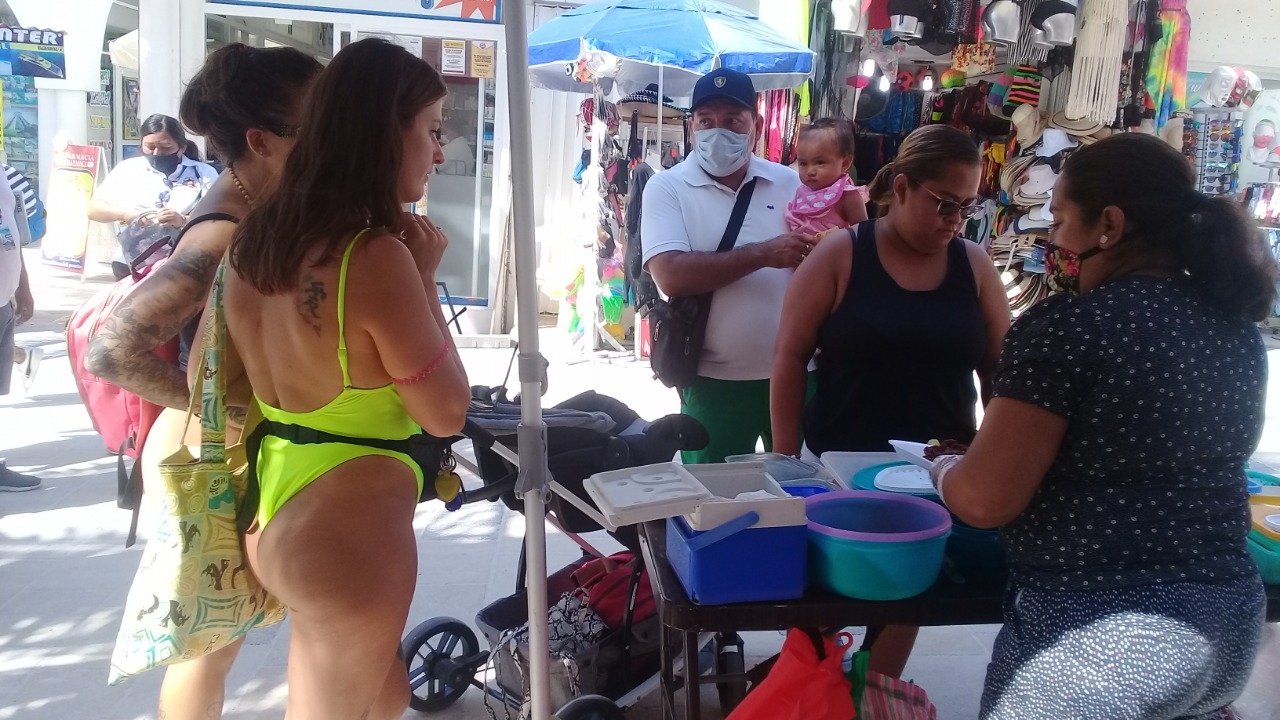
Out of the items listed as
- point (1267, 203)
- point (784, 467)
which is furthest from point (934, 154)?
point (1267, 203)

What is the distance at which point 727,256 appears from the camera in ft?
9.46

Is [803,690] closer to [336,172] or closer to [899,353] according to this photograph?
[899,353]

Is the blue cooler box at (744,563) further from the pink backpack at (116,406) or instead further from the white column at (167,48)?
the white column at (167,48)

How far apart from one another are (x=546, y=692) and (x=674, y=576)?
1.62ft

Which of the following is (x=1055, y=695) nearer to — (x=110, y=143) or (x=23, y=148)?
(x=110, y=143)

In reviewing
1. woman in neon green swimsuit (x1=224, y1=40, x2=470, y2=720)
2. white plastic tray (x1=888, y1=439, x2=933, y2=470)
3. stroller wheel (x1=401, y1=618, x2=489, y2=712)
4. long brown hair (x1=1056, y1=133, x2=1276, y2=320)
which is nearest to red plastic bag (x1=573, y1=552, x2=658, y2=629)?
stroller wheel (x1=401, y1=618, x2=489, y2=712)

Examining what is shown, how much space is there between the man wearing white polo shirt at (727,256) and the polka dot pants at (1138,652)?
55.1 inches

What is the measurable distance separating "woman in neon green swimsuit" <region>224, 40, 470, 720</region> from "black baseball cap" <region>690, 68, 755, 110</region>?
1.57m

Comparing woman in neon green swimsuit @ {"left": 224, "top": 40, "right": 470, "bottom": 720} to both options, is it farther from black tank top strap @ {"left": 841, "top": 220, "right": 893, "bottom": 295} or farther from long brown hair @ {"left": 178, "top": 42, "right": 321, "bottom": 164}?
black tank top strap @ {"left": 841, "top": 220, "right": 893, "bottom": 295}

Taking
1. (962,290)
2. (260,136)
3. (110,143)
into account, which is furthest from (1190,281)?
(110,143)

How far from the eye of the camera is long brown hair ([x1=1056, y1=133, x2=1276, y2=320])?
1492mm

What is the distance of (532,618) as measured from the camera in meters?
2.01

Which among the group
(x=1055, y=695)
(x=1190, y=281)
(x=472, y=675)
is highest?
(x=1190, y=281)

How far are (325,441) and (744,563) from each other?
30.4 inches
